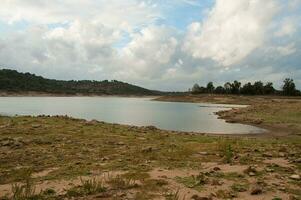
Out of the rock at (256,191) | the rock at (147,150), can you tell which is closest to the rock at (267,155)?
the rock at (147,150)

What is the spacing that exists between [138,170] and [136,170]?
0.06 metres

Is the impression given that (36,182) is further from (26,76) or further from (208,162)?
(26,76)

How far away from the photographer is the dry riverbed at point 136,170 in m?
9.64

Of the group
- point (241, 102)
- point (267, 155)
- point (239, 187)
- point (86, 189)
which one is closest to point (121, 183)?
point (86, 189)

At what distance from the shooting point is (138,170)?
1212 centimetres

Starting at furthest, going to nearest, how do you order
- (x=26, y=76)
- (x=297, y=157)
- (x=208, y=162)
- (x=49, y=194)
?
(x=26, y=76), (x=297, y=157), (x=208, y=162), (x=49, y=194)

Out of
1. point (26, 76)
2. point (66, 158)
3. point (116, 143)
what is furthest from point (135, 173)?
point (26, 76)

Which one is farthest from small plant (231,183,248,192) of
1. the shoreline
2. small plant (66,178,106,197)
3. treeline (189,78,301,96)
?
treeline (189,78,301,96)

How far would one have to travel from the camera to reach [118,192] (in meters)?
9.58

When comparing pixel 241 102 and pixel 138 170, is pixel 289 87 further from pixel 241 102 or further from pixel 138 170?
pixel 138 170

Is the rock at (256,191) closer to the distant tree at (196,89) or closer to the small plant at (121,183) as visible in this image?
the small plant at (121,183)

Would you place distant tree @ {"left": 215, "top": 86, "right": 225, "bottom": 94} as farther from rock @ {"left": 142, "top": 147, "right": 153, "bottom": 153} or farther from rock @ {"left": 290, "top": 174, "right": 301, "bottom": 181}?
rock @ {"left": 290, "top": 174, "right": 301, "bottom": 181}

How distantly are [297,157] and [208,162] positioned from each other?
149 inches

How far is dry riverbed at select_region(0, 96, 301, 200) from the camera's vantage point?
31.6 feet
